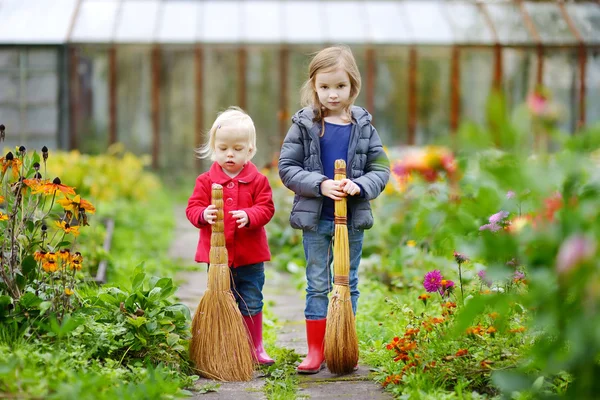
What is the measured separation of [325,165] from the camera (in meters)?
3.79

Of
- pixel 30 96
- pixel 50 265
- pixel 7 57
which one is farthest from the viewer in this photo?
pixel 30 96

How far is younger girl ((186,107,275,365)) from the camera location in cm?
369

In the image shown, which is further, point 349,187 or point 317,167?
point 317,167

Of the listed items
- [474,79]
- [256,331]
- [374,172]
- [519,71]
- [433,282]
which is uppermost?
[519,71]

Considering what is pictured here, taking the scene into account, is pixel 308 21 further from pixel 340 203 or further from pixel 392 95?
pixel 340 203

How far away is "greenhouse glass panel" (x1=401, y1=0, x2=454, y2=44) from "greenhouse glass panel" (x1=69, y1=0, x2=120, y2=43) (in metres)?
4.28

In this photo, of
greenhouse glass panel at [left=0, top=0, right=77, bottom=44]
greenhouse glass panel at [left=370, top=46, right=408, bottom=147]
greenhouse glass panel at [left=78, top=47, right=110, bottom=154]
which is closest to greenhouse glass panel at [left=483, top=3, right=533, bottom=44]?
greenhouse glass panel at [left=370, top=46, right=408, bottom=147]

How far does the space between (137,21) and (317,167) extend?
8514mm

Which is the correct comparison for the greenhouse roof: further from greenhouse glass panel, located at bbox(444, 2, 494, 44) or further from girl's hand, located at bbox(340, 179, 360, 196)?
girl's hand, located at bbox(340, 179, 360, 196)

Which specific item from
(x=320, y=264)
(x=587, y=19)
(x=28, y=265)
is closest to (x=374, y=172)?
(x=320, y=264)

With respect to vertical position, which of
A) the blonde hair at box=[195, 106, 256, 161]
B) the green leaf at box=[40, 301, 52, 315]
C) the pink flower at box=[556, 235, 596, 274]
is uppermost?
the blonde hair at box=[195, 106, 256, 161]

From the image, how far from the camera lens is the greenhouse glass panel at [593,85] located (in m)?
11.7

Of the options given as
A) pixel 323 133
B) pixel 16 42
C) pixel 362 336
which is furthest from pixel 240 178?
pixel 16 42

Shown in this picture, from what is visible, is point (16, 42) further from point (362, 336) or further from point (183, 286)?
point (362, 336)
